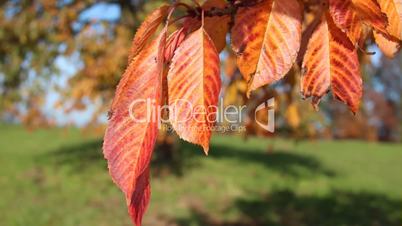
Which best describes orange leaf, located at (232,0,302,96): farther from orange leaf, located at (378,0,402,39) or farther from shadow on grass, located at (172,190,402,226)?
shadow on grass, located at (172,190,402,226)

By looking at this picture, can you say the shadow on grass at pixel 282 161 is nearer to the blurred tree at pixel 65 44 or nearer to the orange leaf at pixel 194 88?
the blurred tree at pixel 65 44

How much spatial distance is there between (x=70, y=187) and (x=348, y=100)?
20.2ft

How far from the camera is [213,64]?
0.53m

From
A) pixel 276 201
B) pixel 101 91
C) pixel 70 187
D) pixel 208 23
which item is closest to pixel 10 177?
pixel 70 187

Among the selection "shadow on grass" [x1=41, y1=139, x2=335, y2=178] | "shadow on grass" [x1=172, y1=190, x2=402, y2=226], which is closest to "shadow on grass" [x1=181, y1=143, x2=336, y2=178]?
"shadow on grass" [x1=41, y1=139, x2=335, y2=178]

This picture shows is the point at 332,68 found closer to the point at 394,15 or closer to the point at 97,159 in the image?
the point at 394,15

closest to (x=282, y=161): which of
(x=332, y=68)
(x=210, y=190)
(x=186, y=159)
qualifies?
(x=186, y=159)

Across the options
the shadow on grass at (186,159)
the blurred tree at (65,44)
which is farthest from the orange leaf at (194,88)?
the shadow on grass at (186,159)

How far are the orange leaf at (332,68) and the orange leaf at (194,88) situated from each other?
12 centimetres

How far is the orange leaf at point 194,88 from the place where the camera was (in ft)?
1.63

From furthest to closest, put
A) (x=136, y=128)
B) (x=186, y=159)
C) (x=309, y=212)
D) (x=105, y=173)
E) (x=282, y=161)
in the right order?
(x=282, y=161), (x=186, y=159), (x=105, y=173), (x=309, y=212), (x=136, y=128)

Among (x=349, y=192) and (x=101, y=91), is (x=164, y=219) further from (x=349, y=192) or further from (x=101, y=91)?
(x=349, y=192)

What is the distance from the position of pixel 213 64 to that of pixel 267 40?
0.07m

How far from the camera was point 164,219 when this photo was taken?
179 inches
